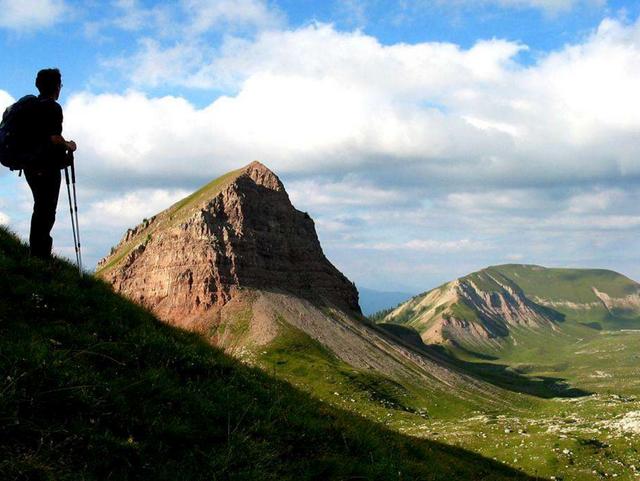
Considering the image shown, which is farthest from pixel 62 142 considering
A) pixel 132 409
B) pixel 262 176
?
pixel 262 176

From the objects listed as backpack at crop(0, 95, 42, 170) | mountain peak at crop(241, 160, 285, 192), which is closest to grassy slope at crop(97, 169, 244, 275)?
mountain peak at crop(241, 160, 285, 192)

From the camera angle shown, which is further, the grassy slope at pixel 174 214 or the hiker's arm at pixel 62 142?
the grassy slope at pixel 174 214

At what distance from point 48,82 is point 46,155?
6.67ft

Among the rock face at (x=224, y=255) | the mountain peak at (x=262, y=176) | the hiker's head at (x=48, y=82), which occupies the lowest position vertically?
the hiker's head at (x=48, y=82)

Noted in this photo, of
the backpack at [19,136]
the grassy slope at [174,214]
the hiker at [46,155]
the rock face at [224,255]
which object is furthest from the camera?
the grassy slope at [174,214]

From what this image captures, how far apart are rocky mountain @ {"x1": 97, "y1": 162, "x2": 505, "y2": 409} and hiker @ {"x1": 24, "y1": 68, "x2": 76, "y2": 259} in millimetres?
105688

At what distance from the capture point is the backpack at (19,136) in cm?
1361

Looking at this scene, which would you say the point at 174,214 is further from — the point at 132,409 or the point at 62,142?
the point at 132,409

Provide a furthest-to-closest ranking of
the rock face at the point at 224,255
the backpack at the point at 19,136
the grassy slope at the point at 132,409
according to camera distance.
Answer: the rock face at the point at 224,255 < the backpack at the point at 19,136 < the grassy slope at the point at 132,409

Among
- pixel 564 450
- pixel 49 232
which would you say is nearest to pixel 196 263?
pixel 564 450

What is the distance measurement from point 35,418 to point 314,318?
5638 inches

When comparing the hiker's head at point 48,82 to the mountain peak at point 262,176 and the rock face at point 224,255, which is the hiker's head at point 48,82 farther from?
the mountain peak at point 262,176

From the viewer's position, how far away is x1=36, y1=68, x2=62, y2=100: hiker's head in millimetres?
14141

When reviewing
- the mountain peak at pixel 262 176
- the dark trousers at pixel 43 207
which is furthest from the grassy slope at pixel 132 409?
the mountain peak at pixel 262 176
